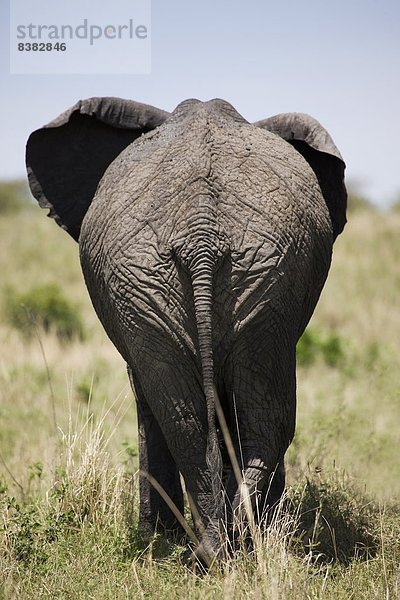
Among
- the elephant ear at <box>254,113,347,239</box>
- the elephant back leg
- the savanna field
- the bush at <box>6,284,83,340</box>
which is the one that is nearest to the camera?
the elephant back leg

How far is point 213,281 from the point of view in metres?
3.94

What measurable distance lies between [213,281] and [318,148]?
1.09 meters

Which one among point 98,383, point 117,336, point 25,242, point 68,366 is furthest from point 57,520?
point 25,242

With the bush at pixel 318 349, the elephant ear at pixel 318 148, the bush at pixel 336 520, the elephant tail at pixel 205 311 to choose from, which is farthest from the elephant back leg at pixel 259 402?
the bush at pixel 318 349

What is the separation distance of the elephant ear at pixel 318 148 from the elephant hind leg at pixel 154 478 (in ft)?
4.48

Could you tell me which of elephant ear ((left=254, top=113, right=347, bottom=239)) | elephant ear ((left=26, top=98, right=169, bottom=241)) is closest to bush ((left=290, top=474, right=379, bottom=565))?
elephant ear ((left=254, top=113, right=347, bottom=239))

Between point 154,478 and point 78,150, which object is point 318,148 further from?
point 154,478

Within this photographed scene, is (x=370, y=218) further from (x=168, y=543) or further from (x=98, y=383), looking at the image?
(x=168, y=543)

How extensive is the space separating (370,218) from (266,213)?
60.9 feet

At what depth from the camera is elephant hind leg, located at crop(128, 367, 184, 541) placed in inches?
195

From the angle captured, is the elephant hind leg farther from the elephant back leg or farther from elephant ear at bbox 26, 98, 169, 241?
elephant ear at bbox 26, 98, 169, 241

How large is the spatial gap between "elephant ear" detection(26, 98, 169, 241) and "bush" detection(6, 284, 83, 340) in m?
7.88

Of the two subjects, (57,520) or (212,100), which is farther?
(57,520)

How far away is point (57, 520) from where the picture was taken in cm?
504
